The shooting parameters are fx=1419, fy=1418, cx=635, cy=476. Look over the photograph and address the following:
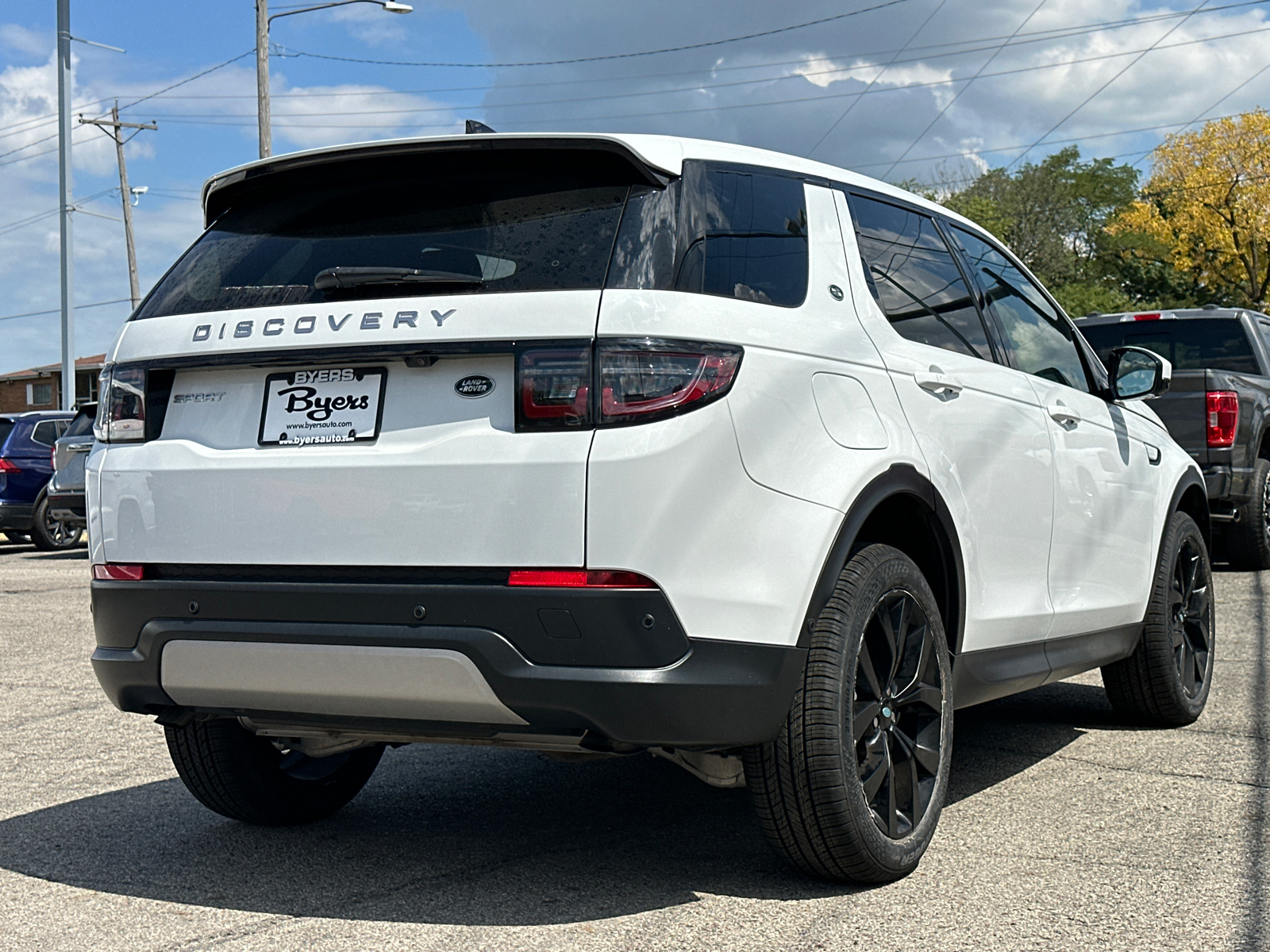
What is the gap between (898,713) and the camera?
3846 mm

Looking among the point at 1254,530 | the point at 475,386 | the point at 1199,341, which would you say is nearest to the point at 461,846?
the point at 475,386

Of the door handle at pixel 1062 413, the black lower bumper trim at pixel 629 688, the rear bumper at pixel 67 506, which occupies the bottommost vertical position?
the rear bumper at pixel 67 506

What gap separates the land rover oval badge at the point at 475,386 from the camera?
10.6ft

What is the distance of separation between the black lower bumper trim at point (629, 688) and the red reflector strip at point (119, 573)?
0.45 m

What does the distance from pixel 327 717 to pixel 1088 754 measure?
3.17 meters

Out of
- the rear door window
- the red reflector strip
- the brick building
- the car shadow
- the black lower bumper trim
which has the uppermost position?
the rear door window

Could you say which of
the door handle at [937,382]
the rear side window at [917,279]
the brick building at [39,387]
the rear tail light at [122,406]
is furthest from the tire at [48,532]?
the brick building at [39,387]

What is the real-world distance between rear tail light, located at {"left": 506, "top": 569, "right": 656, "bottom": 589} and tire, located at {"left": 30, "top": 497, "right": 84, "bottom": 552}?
1636 cm

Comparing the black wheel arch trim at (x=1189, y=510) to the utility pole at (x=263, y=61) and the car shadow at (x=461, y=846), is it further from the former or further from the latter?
the utility pole at (x=263, y=61)

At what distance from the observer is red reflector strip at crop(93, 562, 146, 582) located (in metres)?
3.61

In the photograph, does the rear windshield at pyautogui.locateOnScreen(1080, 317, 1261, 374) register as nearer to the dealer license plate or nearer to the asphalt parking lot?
the asphalt parking lot

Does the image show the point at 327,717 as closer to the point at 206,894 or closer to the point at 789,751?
the point at 206,894

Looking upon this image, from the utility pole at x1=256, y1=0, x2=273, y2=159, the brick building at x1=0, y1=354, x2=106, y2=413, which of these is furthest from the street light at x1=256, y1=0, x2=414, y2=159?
the brick building at x1=0, y1=354, x2=106, y2=413

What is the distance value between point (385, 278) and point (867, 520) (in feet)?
4.50
